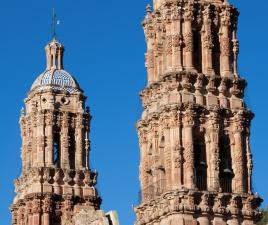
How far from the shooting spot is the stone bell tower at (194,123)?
48.2 meters

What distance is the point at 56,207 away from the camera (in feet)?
218

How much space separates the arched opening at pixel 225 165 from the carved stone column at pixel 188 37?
352 centimetres

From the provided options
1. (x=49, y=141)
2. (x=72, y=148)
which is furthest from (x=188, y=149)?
(x=72, y=148)

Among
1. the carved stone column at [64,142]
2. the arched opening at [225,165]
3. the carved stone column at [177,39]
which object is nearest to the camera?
the arched opening at [225,165]

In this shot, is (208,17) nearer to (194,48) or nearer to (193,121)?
(194,48)

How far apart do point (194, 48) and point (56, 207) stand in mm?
18921

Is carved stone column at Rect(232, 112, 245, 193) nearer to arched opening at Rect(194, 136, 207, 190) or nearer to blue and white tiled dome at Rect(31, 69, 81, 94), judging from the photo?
arched opening at Rect(194, 136, 207, 190)

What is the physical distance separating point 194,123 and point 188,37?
4.00 metres

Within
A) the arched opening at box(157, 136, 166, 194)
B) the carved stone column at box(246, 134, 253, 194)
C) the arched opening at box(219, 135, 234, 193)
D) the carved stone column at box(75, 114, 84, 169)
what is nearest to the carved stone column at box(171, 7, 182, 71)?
the arched opening at box(157, 136, 166, 194)

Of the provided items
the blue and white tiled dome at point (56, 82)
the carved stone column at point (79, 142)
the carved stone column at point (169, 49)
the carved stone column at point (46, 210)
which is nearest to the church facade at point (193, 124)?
the carved stone column at point (169, 49)

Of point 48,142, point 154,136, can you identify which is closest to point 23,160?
point 48,142

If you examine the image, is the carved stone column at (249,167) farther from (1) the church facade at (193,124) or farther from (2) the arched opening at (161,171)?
(2) the arched opening at (161,171)

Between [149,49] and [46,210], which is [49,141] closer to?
[46,210]

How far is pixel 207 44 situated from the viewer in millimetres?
51000
